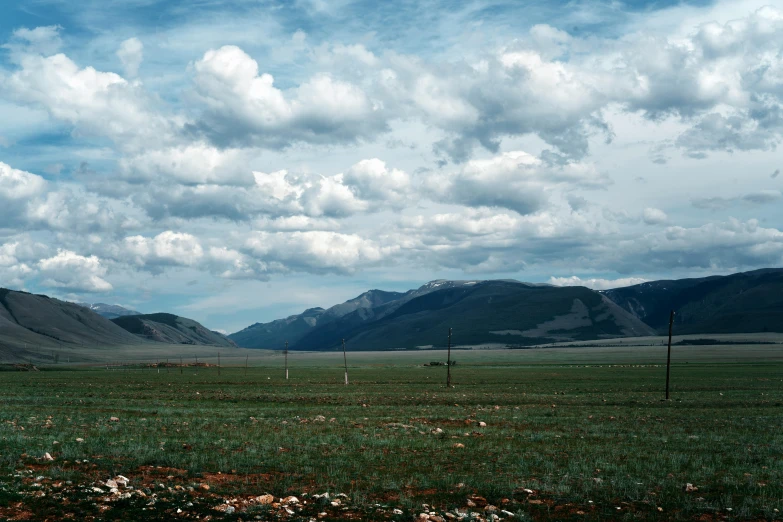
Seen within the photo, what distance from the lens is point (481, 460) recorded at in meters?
22.7

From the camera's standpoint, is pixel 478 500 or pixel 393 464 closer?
pixel 478 500

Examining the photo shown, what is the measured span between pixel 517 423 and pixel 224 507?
22.6m

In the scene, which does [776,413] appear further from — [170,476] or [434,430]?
[170,476]

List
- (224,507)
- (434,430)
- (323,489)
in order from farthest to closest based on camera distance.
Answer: (434,430) → (323,489) → (224,507)

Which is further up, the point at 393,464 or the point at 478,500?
the point at 478,500

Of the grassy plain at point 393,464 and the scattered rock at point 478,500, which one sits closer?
the grassy plain at point 393,464

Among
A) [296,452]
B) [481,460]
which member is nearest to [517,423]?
[481,460]

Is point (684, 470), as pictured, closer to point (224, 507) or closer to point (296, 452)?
point (296, 452)

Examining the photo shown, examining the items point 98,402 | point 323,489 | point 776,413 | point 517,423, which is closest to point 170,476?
point 323,489

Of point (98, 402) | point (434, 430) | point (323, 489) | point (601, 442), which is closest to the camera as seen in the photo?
point (323, 489)

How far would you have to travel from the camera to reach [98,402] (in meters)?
50.1

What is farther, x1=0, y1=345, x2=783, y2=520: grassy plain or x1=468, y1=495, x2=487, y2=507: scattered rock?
x1=468, y1=495, x2=487, y2=507: scattered rock

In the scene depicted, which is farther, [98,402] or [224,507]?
[98,402]

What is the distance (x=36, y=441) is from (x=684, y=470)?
22.3 metres
